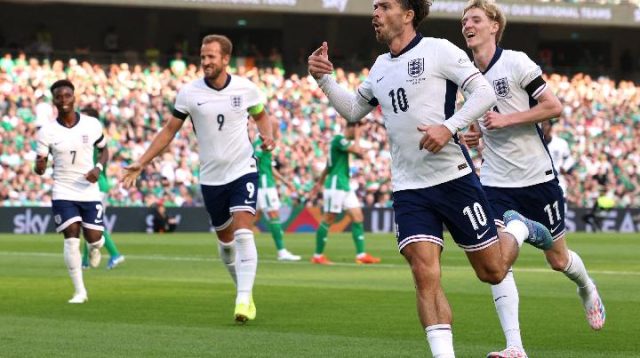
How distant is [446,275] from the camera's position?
2086cm

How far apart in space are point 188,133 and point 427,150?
35.3 metres

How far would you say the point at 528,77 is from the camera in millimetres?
10750

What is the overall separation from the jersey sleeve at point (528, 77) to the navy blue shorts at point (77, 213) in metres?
7.40

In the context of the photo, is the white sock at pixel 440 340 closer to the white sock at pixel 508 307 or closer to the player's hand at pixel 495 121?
the white sock at pixel 508 307

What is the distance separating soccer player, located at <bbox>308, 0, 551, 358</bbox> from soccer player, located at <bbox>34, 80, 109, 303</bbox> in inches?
319

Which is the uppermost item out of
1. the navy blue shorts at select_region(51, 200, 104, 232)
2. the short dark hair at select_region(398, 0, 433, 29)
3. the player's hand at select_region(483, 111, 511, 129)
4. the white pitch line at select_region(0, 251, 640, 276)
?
the short dark hair at select_region(398, 0, 433, 29)

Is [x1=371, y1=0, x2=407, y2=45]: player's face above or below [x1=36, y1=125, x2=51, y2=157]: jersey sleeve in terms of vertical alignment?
above

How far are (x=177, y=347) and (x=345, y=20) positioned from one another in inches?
1827

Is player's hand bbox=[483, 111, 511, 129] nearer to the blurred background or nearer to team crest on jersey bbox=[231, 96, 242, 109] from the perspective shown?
team crest on jersey bbox=[231, 96, 242, 109]

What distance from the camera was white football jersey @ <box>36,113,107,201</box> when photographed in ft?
55.5

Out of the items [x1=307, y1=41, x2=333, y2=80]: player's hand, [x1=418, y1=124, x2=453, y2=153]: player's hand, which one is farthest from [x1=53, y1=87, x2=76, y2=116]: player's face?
[x1=418, y1=124, x2=453, y2=153]: player's hand

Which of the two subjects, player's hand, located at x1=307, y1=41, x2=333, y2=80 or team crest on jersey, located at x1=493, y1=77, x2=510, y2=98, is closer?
player's hand, located at x1=307, y1=41, x2=333, y2=80

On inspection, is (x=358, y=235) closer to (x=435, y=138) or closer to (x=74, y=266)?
(x=74, y=266)

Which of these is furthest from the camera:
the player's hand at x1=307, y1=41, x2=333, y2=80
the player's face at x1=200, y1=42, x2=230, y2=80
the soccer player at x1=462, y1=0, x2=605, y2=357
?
the player's face at x1=200, y1=42, x2=230, y2=80
